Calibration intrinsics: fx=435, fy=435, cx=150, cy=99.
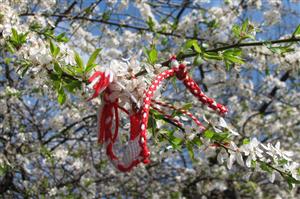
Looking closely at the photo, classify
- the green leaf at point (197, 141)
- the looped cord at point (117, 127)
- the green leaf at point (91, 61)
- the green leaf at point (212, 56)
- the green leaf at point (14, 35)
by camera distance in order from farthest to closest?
the green leaf at point (14, 35)
the green leaf at point (212, 56)
the green leaf at point (197, 141)
the green leaf at point (91, 61)
the looped cord at point (117, 127)

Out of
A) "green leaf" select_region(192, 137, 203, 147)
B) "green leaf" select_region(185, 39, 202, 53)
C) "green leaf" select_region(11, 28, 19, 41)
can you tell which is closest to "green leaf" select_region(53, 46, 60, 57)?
"green leaf" select_region(11, 28, 19, 41)

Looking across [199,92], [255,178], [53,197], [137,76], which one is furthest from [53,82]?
[255,178]

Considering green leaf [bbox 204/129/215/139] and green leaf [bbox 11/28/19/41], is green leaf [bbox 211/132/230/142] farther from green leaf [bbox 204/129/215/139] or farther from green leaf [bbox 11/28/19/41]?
green leaf [bbox 11/28/19/41]

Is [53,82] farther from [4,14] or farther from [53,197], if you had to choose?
[53,197]

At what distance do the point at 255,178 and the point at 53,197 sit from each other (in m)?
4.02

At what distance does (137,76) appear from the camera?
1455 millimetres

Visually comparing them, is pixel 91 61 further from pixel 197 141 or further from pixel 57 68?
pixel 197 141

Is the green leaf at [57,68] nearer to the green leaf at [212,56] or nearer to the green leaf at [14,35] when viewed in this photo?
the green leaf at [14,35]

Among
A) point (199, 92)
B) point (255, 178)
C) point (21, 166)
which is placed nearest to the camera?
point (199, 92)

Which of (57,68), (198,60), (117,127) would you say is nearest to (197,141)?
(198,60)

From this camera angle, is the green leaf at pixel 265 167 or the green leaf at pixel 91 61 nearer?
the green leaf at pixel 91 61

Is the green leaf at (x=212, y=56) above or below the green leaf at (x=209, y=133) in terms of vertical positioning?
above

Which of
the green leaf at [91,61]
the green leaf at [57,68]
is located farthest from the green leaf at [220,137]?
the green leaf at [57,68]

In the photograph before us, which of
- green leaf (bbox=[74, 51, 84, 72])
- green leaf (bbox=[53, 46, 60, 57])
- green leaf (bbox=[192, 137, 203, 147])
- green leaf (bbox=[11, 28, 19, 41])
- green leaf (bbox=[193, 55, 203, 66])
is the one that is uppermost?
green leaf (bbox=[11, 28, 19, 41])
